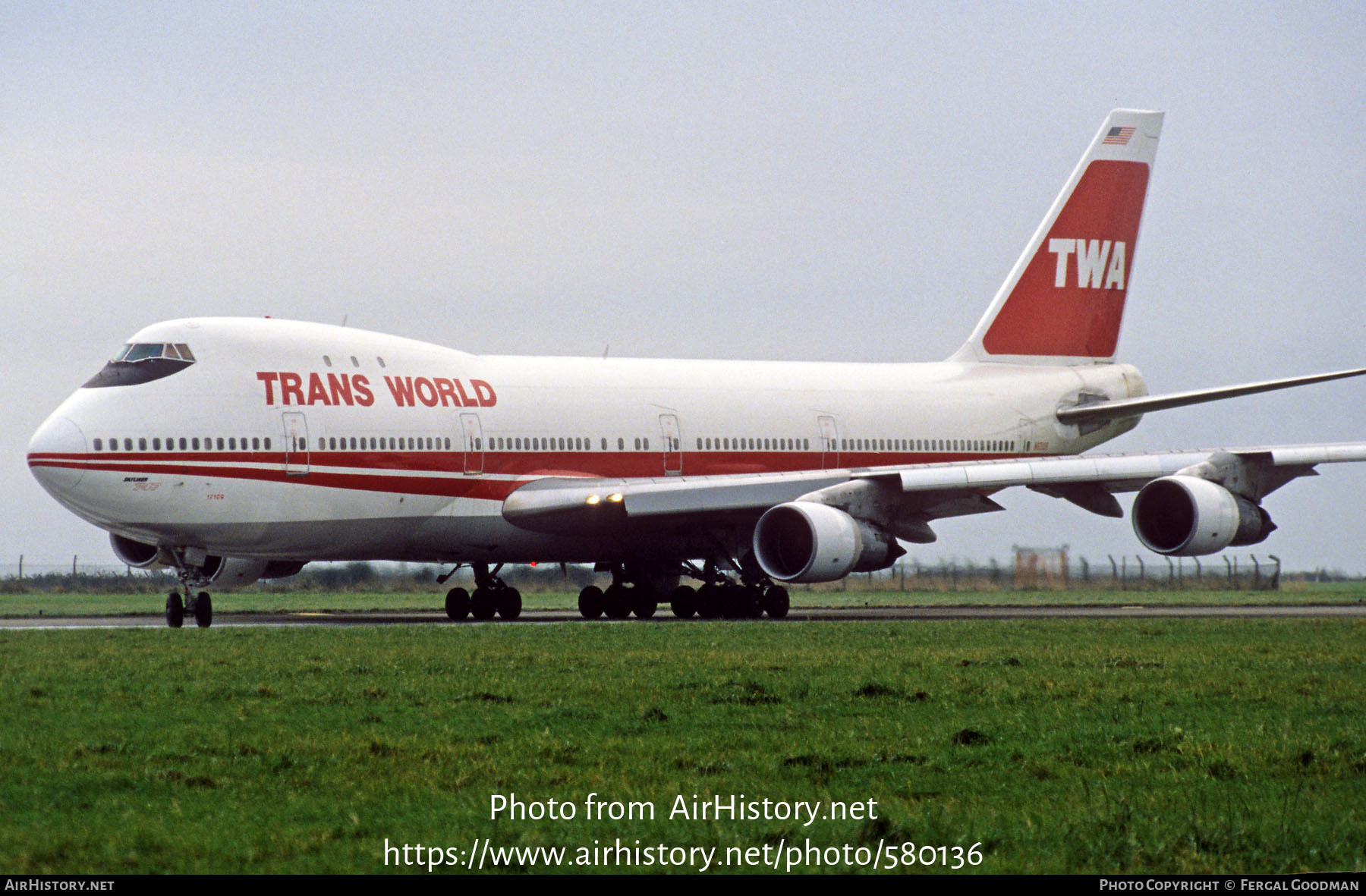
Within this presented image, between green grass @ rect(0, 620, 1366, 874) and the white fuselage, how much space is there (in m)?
5.89

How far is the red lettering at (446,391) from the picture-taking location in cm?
2691

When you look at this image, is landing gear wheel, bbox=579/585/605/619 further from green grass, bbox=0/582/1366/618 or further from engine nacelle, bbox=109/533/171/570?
engine nacelle, bbox=109/533/171/570

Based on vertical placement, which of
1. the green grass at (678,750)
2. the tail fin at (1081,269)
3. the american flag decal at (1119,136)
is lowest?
the green grass at (678,750)

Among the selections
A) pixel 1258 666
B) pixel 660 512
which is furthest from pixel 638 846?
pixel 660 512

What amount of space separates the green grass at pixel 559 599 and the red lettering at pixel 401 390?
7.52 meters

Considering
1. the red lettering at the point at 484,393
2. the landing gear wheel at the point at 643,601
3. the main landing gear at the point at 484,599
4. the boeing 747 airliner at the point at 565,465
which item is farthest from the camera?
the landing gear wheel at the point at 643,601

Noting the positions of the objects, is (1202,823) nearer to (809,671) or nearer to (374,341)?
(809,671)

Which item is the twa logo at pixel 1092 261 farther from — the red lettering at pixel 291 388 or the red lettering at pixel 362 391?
the red lettering at pixel 291 388

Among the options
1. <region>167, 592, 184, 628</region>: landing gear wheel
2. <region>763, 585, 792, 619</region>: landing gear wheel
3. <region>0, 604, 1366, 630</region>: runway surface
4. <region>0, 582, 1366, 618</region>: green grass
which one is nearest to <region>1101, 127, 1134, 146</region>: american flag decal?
<region>0, 582, 1366, 618</region>: green grass

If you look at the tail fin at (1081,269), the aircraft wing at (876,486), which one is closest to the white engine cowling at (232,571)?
the aircraft wing at (876,486)

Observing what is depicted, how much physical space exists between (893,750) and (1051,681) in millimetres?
4548

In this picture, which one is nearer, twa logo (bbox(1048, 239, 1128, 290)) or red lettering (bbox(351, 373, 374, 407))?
red lettering (bbox(351, 373, 374, 407))

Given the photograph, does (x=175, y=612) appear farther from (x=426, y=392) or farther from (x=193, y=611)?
(x=426, y=392)

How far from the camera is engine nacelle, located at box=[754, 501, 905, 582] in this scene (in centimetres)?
2589
